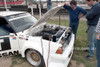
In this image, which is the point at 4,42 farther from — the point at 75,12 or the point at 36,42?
the point at 75,12

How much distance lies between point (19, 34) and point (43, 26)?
3.49 ft

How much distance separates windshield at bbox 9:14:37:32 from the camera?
303 cm

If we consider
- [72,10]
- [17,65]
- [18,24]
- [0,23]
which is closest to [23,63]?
[17,65]

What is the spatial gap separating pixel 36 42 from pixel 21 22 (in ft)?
3.75

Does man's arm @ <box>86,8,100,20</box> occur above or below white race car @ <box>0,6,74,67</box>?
above

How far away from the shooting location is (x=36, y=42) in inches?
101

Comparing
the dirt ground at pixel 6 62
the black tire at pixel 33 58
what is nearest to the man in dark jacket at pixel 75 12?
the black tire at pixel 33 58

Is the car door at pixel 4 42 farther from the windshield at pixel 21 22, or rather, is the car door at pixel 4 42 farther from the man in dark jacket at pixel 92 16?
the man in dark jacket at pixel 92 16

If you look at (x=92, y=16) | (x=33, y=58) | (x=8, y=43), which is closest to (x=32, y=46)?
(x=33, y=58)

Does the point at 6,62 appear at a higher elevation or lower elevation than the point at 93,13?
lower

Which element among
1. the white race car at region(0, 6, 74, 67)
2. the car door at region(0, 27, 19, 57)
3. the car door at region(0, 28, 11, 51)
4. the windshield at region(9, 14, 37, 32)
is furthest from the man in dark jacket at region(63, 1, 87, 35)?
the car door at region(0, 28, 11, 51)

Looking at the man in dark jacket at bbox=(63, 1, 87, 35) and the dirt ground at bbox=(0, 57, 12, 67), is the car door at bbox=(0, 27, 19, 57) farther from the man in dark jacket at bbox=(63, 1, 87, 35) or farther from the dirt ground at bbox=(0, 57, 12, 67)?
the man in dark jacket at bbox=(63, 1, 87, 35)

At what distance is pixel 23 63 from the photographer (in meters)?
3.05

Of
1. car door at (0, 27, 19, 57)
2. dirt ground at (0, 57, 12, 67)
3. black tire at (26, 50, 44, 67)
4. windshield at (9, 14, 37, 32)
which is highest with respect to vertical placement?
windshield at (9, 14, 37, 32)
